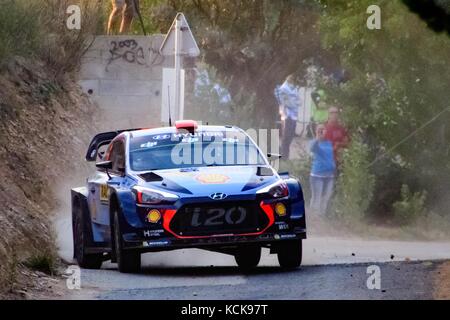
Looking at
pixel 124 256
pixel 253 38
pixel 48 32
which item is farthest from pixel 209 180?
pixel 253 38

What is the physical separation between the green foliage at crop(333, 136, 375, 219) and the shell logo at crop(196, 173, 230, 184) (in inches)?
412

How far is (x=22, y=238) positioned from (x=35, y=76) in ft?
35.4

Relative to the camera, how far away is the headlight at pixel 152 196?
15.3 metres

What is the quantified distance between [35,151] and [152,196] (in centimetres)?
1028

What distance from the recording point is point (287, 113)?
1273 inches

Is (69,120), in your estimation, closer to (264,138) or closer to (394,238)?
(264,138)

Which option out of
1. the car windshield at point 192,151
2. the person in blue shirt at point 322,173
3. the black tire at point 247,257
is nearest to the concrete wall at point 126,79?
the person in blue shirt at point 322,173

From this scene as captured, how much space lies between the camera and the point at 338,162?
2695 centimetres

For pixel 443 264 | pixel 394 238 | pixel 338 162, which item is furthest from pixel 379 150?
pixel 443 264

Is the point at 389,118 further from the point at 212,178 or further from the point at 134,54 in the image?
the point at 212,178

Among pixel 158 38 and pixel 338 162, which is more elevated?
pixel 158 38

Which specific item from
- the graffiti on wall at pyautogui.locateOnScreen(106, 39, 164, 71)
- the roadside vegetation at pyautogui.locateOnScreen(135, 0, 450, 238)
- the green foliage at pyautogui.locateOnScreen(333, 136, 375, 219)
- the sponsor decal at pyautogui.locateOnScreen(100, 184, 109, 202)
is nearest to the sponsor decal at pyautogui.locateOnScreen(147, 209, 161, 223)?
the sponsor decal at pyautogui.locateOnScreen(100, 184, 109, 202)

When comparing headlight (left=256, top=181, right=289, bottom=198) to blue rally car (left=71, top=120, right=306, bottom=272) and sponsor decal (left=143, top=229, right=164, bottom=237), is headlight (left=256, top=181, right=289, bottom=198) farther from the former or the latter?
sponsor decal (left=143, top=229, right=164, bottom=237)

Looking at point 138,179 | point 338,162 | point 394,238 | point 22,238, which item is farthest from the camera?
point 338,162
